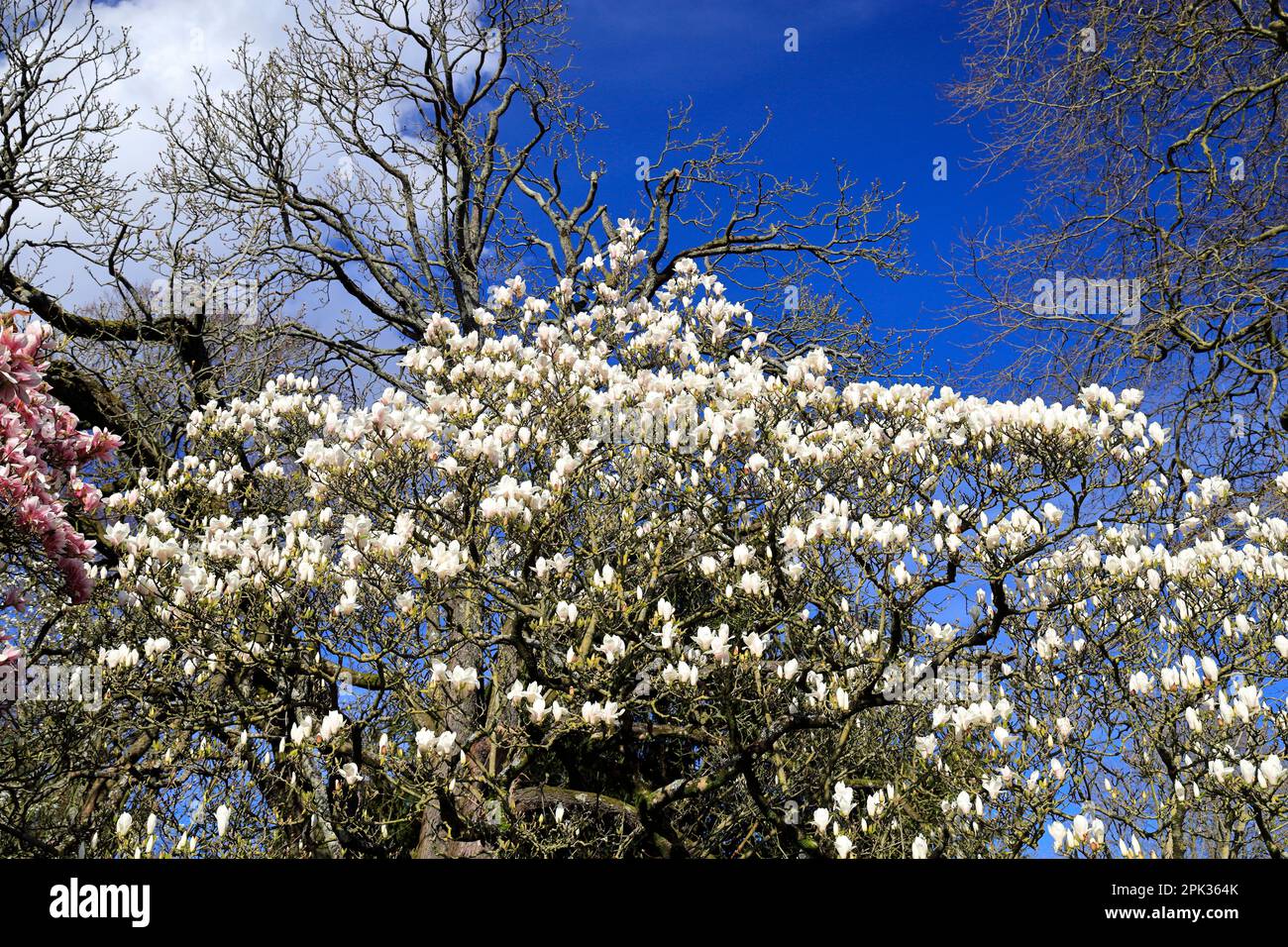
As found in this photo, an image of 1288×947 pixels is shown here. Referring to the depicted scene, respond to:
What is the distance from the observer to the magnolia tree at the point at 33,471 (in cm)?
394

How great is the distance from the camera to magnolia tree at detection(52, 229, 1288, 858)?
452 cm

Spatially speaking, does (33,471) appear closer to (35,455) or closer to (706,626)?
(35,455)

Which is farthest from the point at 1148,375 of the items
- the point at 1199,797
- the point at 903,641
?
the point at 1199,797

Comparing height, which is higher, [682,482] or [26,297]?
[26,297]

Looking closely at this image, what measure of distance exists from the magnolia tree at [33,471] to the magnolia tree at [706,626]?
1.55 ft

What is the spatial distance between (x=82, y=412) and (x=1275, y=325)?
12.0m

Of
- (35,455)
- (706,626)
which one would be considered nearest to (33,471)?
(35,455)

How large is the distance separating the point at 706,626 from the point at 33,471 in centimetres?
366

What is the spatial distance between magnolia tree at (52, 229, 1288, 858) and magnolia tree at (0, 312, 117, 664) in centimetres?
47
